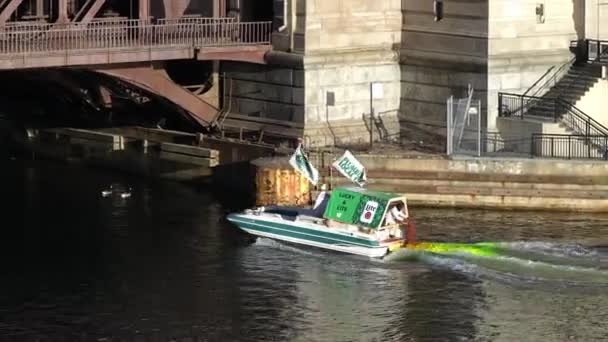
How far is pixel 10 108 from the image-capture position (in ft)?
295

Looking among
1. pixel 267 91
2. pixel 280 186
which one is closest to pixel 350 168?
pixel 280 186

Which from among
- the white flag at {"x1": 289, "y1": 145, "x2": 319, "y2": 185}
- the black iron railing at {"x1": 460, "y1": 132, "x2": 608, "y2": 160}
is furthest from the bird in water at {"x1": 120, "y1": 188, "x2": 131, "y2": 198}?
the black iron railing at {"x1": 460, "y1": 132, "x2": 608, "y2": 160}

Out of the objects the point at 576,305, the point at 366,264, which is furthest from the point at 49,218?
the point at 576,305

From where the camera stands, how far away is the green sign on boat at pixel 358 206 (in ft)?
223

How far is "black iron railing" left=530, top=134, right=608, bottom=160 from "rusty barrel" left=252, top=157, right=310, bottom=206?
846 centimetres

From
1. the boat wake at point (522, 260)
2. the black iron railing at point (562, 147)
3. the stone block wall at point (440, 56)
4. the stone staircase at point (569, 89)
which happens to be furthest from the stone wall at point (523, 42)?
the boat wake at point (522, 260)

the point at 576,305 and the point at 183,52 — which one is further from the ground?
the point at 183,52

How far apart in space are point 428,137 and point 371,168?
482 cm

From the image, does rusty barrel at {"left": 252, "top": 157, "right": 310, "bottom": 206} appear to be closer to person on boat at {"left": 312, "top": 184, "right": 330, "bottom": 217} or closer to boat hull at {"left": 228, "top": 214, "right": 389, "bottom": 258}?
boat hull at {"left": 228, "top": 214, "right": 389, "bottom": 258}

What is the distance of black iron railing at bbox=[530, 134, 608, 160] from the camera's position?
74.7 m

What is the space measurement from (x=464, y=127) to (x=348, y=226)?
9.46m

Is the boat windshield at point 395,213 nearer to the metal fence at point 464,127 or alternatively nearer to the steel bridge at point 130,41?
the metal fence at point 464,127

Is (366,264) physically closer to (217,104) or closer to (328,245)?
(328,245)

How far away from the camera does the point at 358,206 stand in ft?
225
